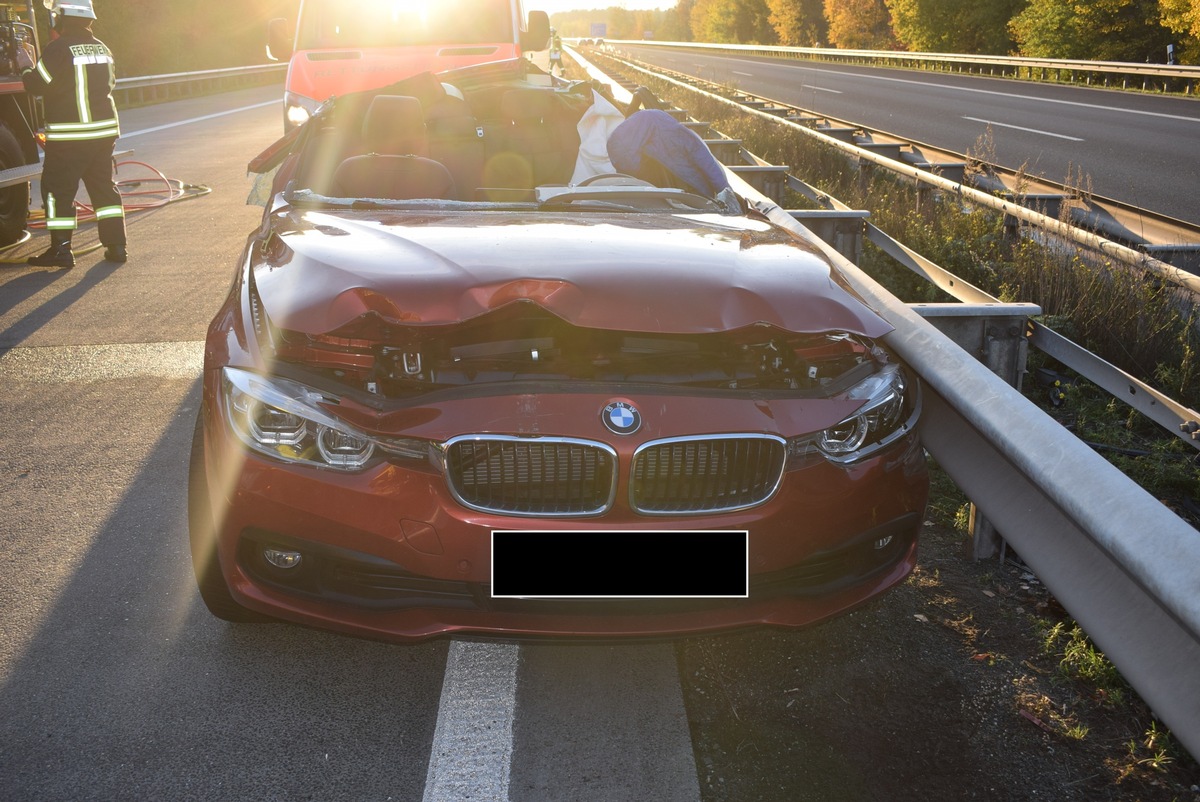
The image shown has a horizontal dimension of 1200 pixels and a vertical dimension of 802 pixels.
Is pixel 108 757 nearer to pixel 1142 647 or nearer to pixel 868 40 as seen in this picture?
pixel 1142 647

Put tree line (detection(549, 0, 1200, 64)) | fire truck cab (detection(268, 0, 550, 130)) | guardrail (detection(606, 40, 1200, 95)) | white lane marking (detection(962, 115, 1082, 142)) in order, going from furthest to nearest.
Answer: tree line (detection(549, 0, 1200, 64)) < guardrail (detection(606, 40, 1200, 95)) < white lane marking (detection(962, 115, 1082, 142)) < fire truck cab (detection(268, 0, 550, 130))

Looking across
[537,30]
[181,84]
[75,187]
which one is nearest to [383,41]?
[537,30]

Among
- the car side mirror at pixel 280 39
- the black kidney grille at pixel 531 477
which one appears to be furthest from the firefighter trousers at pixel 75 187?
the black kidney grille at pixel 531 477

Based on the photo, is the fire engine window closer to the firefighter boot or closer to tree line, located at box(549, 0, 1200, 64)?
the firefighter boot

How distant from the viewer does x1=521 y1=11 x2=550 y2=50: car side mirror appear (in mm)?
11742

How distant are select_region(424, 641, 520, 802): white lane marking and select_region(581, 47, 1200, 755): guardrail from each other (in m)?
1.37

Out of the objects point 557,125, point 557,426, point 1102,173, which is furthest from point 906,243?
point 1102,173

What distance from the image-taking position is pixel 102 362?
257 inches

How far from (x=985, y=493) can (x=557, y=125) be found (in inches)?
178

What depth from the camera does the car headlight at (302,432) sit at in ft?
9.53

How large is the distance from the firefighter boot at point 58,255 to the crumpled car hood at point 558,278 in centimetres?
630

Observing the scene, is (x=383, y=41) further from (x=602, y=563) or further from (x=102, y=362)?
(x=602, y=563)

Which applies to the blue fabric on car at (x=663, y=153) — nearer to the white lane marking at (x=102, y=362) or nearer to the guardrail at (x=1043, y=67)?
the white lane marking at (x=102, y=362)

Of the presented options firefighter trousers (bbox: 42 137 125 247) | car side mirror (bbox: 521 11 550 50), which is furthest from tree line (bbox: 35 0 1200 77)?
firefighter trousers (bbox: 42 137 125 247)
